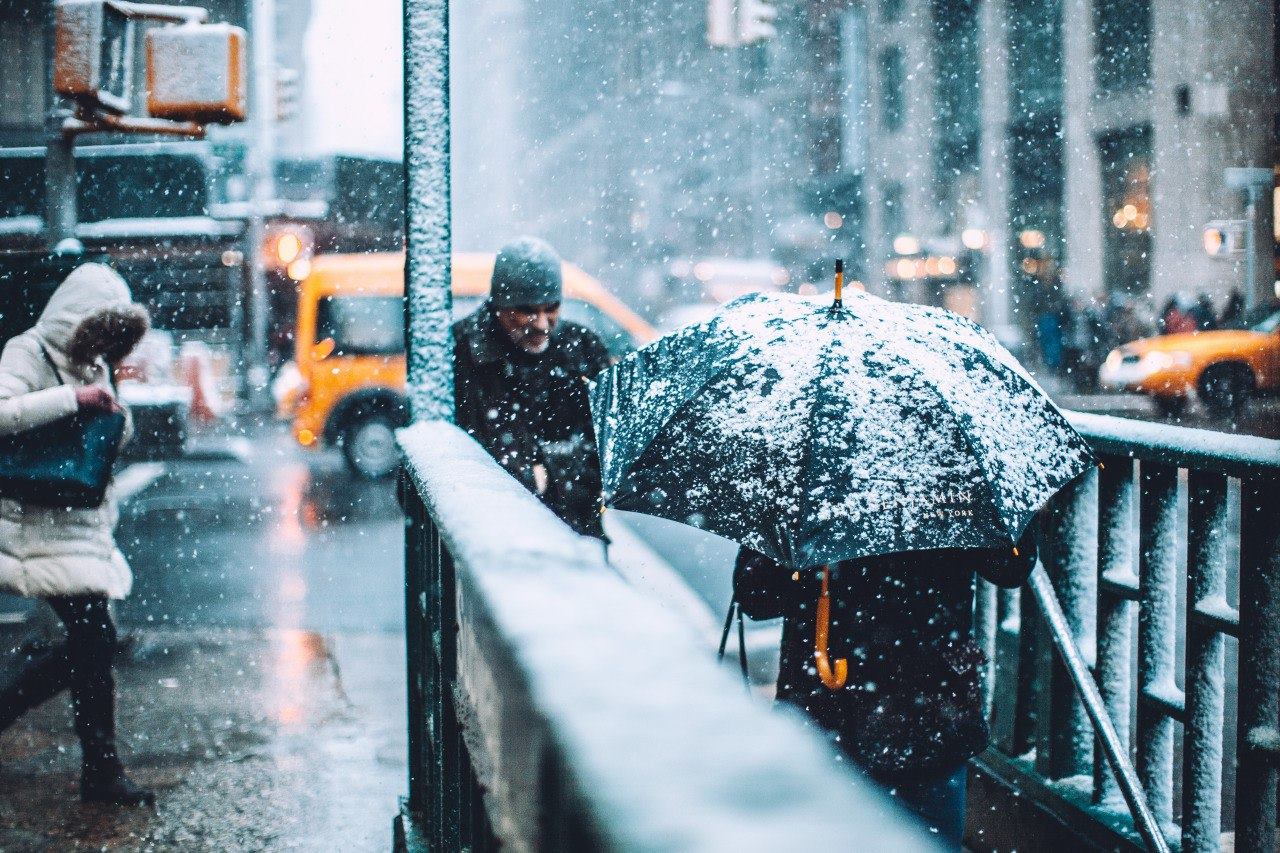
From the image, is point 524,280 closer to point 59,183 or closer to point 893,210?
point 59,183

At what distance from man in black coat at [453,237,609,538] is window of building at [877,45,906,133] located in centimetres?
3599

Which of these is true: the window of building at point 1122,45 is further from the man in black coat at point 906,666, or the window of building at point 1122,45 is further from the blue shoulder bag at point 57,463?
the man in black coat at point 906,666

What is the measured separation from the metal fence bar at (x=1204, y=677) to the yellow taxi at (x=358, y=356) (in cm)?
1168

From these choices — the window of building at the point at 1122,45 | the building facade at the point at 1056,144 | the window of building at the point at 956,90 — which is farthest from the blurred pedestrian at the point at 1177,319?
the window of building at the point at 956,90

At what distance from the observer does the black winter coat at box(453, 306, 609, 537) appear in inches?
174

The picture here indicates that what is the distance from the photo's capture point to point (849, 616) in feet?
8.95

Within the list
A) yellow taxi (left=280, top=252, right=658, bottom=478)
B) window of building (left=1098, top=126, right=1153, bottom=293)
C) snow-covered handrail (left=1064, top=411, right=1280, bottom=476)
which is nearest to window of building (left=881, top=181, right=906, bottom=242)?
window of building (left=1098, top=126, right=1153, bottom=293)

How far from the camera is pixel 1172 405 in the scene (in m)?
20.6

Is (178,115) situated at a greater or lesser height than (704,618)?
greater

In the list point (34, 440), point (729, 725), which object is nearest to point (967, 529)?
point (729, 725)

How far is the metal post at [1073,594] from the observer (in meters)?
3.83

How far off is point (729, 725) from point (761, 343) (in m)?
1.91

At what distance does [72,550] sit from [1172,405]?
19.2m

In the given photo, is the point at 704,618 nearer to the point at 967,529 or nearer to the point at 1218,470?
the point at 1218,470
